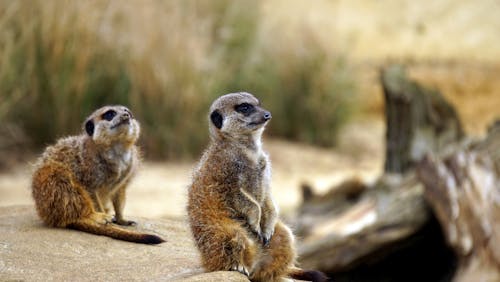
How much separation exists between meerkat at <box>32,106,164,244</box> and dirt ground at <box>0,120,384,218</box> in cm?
214

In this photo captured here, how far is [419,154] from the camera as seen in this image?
8305mm

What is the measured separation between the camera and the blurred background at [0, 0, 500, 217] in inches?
369

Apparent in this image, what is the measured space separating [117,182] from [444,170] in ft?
9.52

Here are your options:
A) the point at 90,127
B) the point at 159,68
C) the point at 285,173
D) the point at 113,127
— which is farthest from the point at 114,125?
the point at 285,173

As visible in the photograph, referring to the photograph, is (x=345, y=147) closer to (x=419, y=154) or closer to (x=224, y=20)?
(x=224, y=20)

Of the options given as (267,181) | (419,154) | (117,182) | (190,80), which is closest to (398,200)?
(419,154)

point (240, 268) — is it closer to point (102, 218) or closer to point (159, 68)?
point (102, 218)

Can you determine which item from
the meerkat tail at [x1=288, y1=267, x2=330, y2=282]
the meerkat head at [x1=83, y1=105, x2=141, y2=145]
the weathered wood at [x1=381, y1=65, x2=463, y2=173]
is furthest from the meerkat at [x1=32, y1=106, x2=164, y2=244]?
the weathered wood at [x1=381, y1=65, x2=463, y2=173]

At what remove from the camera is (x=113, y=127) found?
454 centimetres

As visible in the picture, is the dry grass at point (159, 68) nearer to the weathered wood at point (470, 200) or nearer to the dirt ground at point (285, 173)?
the dirt ground at point (285, 173)

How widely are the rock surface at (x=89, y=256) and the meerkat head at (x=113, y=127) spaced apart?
1.54ft

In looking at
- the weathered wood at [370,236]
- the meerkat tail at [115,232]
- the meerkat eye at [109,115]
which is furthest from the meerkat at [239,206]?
the weathered wood at [370,236]

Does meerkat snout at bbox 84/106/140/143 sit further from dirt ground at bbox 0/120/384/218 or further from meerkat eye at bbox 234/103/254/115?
dirt ground at bbox 0/120/384/218

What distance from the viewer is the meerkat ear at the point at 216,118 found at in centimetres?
350
